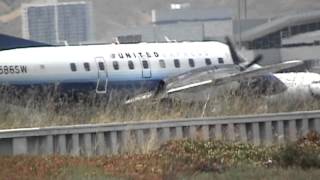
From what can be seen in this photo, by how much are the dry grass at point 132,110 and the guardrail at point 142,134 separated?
187cm

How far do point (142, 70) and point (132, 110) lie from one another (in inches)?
401

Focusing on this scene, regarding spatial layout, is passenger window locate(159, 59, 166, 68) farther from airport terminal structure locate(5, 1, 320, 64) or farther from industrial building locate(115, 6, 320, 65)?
industrial building locate(115, 6, 320, 65)

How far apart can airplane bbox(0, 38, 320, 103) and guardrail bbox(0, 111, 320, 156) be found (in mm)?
7266

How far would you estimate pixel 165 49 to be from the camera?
101 feet

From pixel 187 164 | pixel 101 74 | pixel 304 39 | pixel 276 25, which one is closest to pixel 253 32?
pixel 276 25

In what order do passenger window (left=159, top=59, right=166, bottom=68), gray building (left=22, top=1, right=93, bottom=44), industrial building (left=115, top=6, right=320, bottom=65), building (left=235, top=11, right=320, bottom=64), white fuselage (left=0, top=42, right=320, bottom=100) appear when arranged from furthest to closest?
1. gray building (left=22, top=1, right=93, bottom=44)
2. industrial building (left=115, top=6, right=320, bottom=65)
3. building (left=235, top=11, right=320, bottom=64)
4. passenger window (left=159, top=59, right=166, bottom=68)
5. white fuselage (left=0, top=42, right=320, bottom=100)

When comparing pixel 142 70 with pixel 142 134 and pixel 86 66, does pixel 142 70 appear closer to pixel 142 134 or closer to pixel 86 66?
pixel 86 66

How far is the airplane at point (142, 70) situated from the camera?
27.4 meters

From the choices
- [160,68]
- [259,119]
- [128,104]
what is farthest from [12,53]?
[259,119]

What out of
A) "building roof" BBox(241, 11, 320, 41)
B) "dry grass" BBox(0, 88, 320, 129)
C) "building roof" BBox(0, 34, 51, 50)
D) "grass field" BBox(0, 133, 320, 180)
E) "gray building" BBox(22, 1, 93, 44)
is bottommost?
"grass field" BBox(0, 133, 320, 180)

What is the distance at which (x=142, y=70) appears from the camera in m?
29.8

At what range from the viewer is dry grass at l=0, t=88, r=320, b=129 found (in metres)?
18.5

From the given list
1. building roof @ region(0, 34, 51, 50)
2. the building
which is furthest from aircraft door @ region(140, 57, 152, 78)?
the building

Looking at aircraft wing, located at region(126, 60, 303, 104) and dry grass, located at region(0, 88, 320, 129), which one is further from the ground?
aircraft wing, located at region(126, 60, 303, 104)
